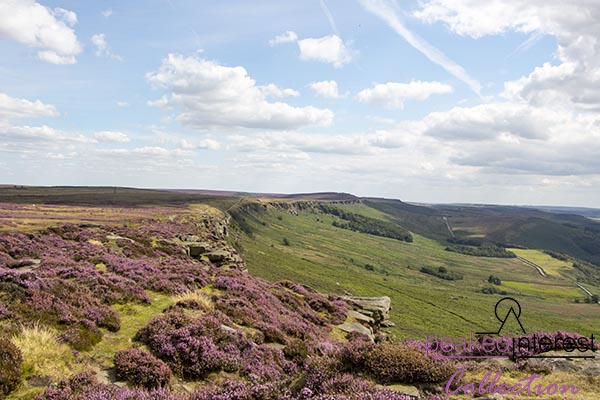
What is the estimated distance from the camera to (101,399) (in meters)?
9.23

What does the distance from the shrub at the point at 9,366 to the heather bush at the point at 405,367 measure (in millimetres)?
10062

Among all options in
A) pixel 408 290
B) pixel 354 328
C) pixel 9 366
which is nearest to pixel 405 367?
pixel 9 366

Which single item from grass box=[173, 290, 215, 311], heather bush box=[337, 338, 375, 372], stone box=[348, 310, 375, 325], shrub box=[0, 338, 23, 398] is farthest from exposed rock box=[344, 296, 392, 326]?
shrub box=[0, 338, 23, 398]

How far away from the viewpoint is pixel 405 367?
10.1 m

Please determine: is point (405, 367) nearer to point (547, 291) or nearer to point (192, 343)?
point (192, 343)

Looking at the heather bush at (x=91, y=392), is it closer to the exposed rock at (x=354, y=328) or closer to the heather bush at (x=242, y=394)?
the heather bush at (x=242, y=394)

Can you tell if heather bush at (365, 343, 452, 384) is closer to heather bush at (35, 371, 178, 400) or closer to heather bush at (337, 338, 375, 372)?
heather bush at (337, 338, 375, 372)

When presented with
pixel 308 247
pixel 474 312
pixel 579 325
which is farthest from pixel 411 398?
pixel 308 247

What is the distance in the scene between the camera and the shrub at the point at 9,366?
9661mm

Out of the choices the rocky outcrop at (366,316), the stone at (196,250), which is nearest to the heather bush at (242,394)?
the rocky outcrop at (366,316)

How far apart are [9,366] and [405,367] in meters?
11.3

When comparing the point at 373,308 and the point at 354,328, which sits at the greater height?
the point at 354,328

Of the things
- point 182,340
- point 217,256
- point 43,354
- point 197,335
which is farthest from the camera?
point 217,256

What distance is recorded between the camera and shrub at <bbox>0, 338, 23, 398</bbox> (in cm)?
966
